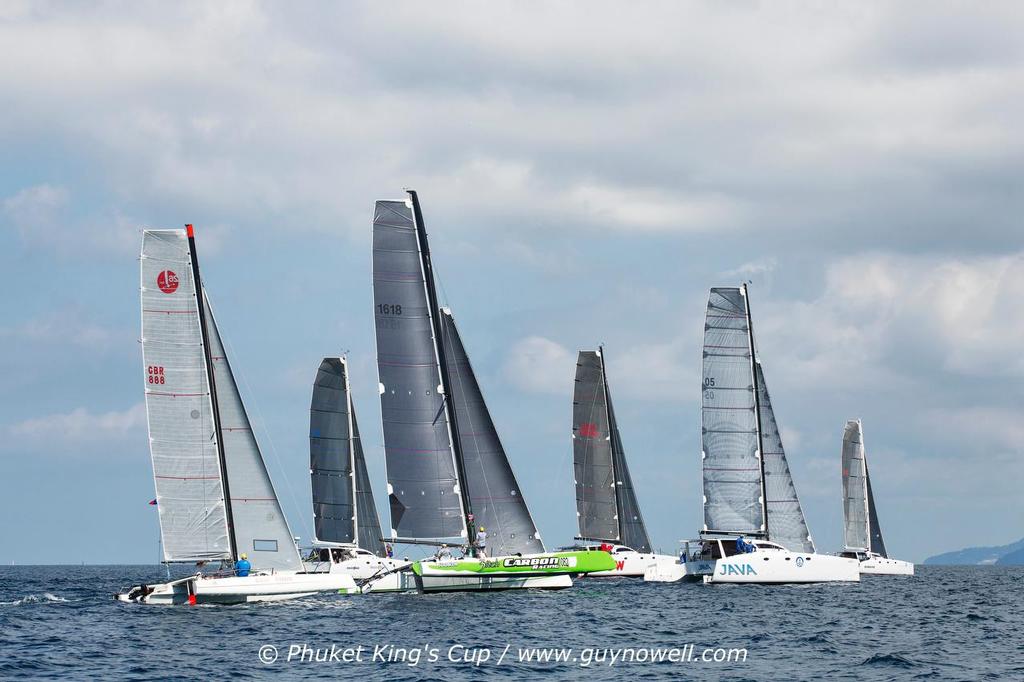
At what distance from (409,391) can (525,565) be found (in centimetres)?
727

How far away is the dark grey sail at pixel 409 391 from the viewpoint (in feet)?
151

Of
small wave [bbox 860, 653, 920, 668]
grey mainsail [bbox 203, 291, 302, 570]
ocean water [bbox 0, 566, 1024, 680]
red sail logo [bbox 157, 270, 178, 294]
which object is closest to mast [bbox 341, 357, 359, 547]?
ocean water [bbox 0, 566, 1024, 680]

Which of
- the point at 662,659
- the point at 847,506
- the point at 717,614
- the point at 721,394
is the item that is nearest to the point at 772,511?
the point at 721,394

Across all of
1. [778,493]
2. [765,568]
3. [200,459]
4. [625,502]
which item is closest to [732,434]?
[778,493]

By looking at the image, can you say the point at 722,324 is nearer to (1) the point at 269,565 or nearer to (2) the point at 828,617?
(2) the point at 828,617

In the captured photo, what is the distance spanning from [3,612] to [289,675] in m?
23.1

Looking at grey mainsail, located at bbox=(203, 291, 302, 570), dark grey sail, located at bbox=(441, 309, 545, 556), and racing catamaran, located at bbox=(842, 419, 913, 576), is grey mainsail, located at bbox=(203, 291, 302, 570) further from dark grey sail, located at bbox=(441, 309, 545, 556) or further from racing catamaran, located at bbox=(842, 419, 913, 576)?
racing catamaran, located at bbox=(842, 419, 913, 576)

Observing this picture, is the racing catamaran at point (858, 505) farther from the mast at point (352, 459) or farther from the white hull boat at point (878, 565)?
the mast at point (352, 459)

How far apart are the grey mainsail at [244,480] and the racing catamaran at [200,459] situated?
0.03m

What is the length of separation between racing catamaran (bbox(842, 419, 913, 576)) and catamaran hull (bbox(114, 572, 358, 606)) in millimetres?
47205

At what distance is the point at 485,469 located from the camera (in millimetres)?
48500

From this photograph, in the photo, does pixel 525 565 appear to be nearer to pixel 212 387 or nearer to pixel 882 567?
pixel 212 387

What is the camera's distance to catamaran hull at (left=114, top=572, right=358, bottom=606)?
41000 millimetres

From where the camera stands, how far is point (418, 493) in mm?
46812
